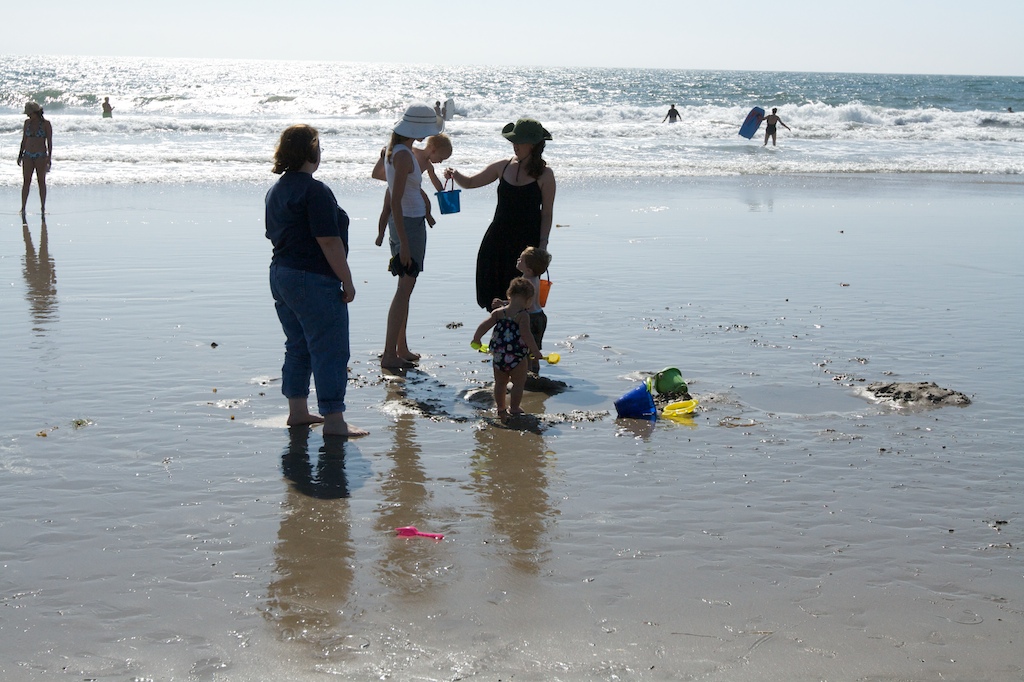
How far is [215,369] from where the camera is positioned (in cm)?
683

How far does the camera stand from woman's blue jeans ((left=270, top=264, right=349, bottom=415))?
17.9ft

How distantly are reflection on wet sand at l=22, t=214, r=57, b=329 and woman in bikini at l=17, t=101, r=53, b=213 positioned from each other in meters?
2.06

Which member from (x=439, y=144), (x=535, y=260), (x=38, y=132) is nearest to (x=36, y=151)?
(x=38, y=132)

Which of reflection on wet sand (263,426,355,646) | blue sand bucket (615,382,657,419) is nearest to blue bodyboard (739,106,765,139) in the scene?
blue sand bucket (615,382,657,419)

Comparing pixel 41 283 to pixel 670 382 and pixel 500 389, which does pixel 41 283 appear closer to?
pixel 500 389

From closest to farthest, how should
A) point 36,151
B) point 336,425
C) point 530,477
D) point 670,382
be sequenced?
point 530,477 → point 336,425 → point 670,382 → point 36,151

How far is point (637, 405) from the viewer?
19.6 feet

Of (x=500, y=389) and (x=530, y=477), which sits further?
(x=500, y=389)

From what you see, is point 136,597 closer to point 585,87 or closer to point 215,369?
point 215,369

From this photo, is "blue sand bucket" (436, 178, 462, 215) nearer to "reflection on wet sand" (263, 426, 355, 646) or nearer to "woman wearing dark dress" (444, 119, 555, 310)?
"woman wearing dark dress" (444, 119, 555, 310)

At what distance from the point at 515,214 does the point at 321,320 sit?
2.00 metres

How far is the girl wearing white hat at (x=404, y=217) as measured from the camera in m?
6.87

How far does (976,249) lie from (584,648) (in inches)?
410

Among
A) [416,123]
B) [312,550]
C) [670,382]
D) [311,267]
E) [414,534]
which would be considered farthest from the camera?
[416,123]
